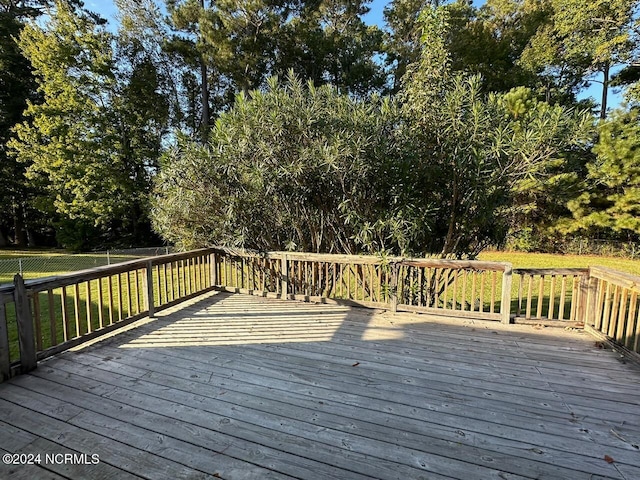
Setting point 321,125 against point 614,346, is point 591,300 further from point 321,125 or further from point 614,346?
point 321,125

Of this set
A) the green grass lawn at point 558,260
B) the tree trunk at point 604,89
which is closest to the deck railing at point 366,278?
the green grass lawn at point 558,260

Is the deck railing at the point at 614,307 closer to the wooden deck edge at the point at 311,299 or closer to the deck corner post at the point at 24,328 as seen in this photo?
the wooden deck edge at the point at 311,299

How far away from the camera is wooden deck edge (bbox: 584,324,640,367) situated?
2.83 m

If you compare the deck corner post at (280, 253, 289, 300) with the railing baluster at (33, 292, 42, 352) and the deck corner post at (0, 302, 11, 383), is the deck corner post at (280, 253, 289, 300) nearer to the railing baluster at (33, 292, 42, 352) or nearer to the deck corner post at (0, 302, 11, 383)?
the railing baluster at (33, 292, 42, 352)

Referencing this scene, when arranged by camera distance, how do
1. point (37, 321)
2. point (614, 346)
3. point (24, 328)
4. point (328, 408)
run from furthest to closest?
point (614, 346) → point (37, 321) → point (24, 328) → point (328, 408)

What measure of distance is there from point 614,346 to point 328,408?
285 cm

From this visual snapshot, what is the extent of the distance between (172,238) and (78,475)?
417 cm

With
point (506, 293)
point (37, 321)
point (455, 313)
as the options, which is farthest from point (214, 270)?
point (506, 293)

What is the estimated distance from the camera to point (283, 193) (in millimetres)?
4508

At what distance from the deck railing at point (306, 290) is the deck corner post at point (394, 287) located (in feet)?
0.04

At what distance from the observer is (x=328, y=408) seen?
220 centimetres

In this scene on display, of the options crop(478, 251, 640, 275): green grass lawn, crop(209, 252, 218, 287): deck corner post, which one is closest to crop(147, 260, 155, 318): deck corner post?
crop(209, 252, 218, 287): deck corner post

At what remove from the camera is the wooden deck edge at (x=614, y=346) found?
9.29 feet

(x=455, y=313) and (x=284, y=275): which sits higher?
(x=284, y=275)
